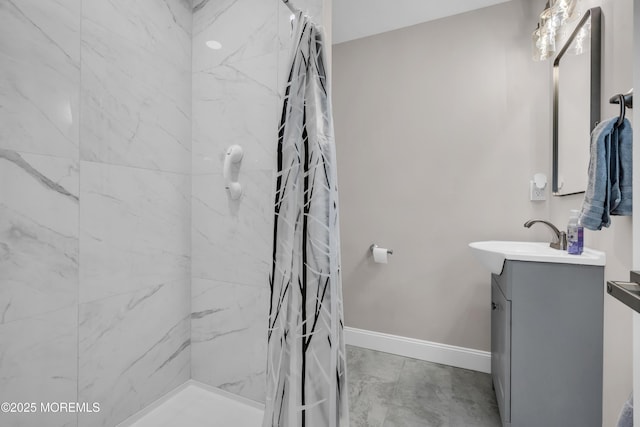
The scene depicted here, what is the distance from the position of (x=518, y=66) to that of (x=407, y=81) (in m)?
0.70

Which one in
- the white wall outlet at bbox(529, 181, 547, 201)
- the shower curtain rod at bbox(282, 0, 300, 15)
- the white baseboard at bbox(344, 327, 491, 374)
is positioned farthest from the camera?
the white baseboard at bbox(344, 327, 491, 374)

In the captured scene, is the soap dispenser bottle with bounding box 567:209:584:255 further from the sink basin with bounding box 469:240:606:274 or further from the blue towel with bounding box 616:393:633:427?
the blue towel with bounding box 616:393:633:427

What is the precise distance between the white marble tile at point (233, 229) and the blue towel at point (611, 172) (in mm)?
1140

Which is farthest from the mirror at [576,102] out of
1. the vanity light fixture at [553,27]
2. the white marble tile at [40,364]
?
the white marble tile at [40,364]

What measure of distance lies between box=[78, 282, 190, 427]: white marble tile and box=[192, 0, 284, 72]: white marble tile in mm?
1131

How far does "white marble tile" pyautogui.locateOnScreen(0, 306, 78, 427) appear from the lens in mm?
897

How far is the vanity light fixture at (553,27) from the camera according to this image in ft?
4.81

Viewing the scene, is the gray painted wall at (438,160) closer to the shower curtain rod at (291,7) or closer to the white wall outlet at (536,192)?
the white wall outlet at (536,192)

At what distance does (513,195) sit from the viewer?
1.87m

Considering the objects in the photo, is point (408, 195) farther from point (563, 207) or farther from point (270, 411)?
point (270, 411)

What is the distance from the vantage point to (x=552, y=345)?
1.21 meters

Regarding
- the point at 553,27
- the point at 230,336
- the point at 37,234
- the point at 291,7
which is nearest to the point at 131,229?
the point at 37,234

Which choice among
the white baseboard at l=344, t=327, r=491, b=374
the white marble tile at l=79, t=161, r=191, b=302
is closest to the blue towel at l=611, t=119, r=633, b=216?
the white baseboard at l=344, t=327, r=491, b=374

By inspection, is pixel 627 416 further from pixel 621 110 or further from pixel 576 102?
pixel 576 102
